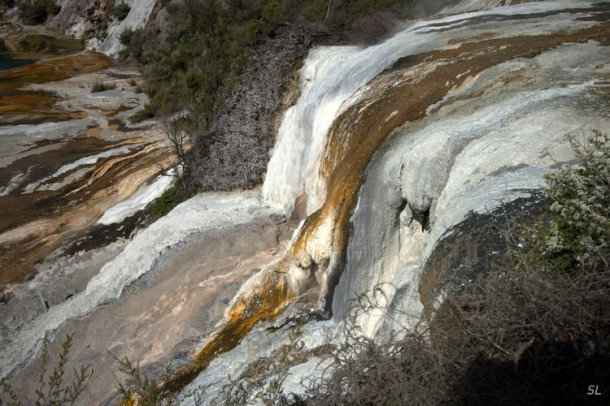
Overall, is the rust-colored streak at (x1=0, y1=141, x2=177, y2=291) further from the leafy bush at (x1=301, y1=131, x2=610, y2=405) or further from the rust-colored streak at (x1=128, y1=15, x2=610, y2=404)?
the leafy bush at (x1=301, y1=131, x2=610, y2=405)

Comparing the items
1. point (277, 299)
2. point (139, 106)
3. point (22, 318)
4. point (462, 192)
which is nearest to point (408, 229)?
point (462, 192)

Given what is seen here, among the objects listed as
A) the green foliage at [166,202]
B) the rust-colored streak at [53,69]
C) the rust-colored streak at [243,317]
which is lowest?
the rust-colored streak at [243,317]

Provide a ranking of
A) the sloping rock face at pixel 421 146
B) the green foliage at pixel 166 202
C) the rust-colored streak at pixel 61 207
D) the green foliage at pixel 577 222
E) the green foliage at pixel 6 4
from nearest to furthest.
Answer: the green foliage at pixel 577 222
the sloping rock face at pixel 421 146
the rust-colored streak at pixel 61 207
the green foliage at pixel 166 202
the green foliage at pixel 6 4

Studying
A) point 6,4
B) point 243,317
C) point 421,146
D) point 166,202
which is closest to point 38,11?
point 6,4

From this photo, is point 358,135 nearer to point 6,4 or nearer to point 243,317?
point 243,317

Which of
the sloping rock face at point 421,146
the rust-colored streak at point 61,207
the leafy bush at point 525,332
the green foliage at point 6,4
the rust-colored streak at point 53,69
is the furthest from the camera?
the green foliage at point 6,4

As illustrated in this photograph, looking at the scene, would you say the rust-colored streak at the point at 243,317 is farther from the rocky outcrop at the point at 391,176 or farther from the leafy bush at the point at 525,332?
the leafy bush at the point at 525,332

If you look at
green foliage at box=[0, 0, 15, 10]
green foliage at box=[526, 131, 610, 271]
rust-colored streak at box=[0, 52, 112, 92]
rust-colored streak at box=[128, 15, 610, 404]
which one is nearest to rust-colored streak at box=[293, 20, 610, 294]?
rust-colored streak at box=[128, 15, 610, 404]

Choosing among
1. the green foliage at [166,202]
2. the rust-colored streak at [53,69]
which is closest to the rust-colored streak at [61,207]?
the green foliage at [166,202]
